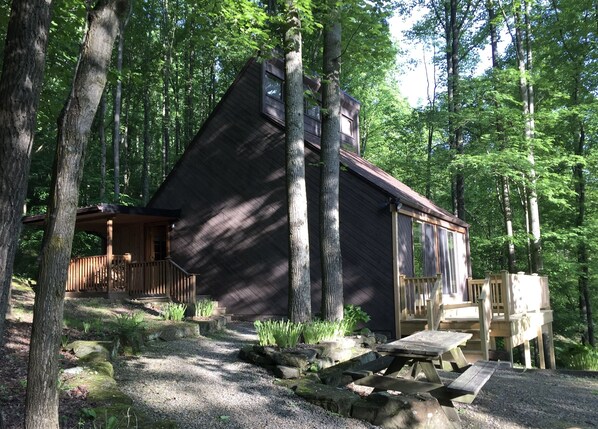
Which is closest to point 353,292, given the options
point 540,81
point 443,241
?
point 443,241

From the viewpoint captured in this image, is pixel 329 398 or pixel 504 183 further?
pixel 504 183

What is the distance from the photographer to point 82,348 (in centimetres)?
637

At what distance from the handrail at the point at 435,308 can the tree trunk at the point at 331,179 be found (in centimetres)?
225

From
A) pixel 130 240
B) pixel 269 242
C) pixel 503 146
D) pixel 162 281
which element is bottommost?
pixel 162 281

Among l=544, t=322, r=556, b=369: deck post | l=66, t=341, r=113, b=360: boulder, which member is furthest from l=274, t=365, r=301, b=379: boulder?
l=544, t=322, r=556, b=369: deck post

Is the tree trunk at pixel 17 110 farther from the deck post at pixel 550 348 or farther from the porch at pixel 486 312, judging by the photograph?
the deck post at pixel 550 348

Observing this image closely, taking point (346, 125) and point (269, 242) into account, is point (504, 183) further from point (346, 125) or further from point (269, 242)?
point (269, 242)

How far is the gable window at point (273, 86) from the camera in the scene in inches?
566

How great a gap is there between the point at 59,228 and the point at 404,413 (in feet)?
12.7

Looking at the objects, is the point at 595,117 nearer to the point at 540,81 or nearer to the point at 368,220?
the point at 540,81

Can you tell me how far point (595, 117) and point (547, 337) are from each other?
807cm

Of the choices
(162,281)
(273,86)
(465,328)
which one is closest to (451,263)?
(465,328)

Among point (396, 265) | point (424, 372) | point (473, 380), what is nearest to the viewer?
point (473, 380)

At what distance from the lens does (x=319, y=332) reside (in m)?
7.52
